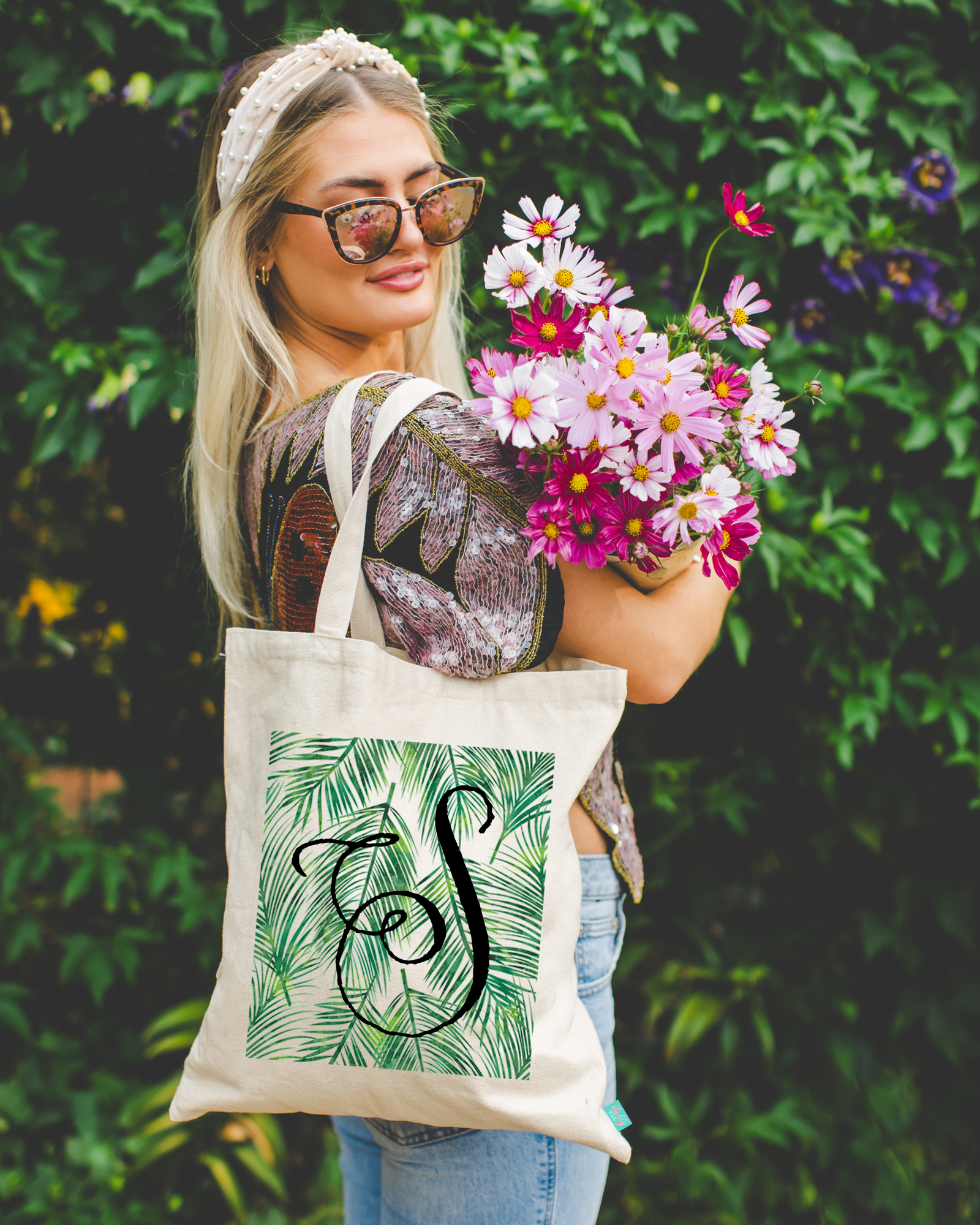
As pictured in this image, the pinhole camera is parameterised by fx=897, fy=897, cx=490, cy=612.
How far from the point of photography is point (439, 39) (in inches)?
71.8

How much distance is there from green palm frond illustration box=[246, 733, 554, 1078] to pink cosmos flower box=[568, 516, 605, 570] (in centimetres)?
23

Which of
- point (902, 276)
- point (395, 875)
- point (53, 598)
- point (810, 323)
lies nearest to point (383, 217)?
point (395, 875)

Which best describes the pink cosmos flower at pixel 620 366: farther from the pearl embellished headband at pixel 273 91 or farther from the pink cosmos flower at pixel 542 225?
the pearl embellished headband at pixel 273 91

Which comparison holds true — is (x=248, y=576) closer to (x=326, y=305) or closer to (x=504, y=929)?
(x=326, y=305)

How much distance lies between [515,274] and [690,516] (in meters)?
0.32

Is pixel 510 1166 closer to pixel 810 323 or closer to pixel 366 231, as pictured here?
pixel 366 231

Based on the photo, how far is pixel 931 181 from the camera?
6.31 ft

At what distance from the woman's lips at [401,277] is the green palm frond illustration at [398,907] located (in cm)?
64

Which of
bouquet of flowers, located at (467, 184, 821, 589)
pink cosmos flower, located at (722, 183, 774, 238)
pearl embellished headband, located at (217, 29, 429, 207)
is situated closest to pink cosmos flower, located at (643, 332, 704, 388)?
bouquet of flowers, located at (467, 184, 821, 589)

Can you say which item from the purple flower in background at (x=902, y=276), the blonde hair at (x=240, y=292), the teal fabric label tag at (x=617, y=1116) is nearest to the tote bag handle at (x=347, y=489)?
the blonde hair at (x=240, y=292)

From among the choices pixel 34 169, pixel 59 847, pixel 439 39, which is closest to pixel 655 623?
pixel 439 39

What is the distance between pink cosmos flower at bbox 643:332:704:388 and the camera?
0.88 metres

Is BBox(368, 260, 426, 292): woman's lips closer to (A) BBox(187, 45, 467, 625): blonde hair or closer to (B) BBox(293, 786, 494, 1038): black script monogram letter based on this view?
(A) BBox(187, 45, 467, 625): blonde hair

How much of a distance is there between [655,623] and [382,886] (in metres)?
0.44
